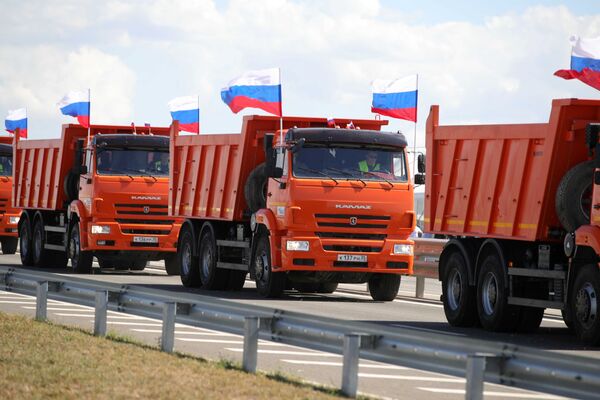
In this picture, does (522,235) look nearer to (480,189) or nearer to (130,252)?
(480,189)

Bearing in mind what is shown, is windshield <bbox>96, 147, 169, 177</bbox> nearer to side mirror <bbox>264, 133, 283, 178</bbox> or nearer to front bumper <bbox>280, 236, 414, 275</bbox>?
side mirror <bbox>264, 133, 283, 178</bbox>

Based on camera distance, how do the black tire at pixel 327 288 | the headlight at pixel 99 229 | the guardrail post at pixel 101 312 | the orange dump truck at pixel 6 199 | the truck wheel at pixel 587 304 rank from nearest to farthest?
the guardrail post at pixel 101 312 → the truck wheel at pixel 587 304 → the black tire at pixel 327 288 → the headlight at pixel 99 229 → the orange dump truck at pixel 6 199

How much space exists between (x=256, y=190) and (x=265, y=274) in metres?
2.04

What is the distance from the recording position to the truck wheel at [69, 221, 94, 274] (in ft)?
112

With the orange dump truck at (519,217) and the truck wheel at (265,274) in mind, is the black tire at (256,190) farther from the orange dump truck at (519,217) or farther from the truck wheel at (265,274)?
the orange dump truck at (519,217)

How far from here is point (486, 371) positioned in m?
11.0

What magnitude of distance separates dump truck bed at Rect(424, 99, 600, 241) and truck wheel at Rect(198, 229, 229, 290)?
6742mm

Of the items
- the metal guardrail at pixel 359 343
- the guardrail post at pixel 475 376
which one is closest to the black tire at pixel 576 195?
the metal guardrail at pixel 359 343

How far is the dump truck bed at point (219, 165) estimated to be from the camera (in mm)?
27641

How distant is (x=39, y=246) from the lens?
37031 millimetres

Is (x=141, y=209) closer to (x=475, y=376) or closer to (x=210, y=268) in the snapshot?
(x=210, y=268)

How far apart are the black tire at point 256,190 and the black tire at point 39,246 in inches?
408

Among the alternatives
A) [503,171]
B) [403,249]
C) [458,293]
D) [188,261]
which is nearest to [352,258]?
[403,249]

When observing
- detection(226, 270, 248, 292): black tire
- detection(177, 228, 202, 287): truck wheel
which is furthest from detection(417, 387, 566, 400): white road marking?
detection(177, 228, 202, 287): truck wheel
